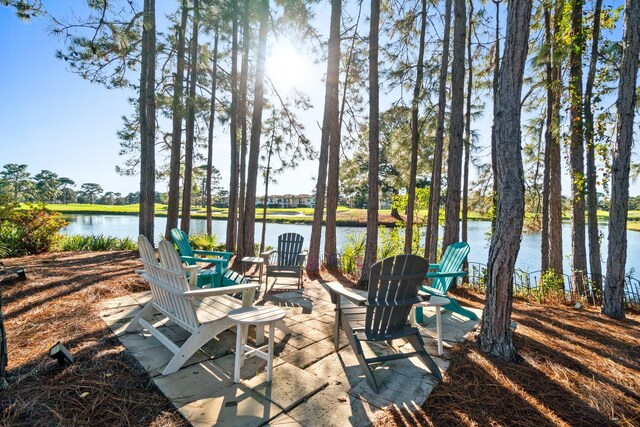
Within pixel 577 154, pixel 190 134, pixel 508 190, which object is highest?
pixel 190 134

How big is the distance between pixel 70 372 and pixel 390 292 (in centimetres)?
216

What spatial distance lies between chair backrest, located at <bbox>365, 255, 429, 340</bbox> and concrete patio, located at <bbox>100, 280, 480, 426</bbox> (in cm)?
34

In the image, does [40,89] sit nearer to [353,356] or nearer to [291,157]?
[291,157]

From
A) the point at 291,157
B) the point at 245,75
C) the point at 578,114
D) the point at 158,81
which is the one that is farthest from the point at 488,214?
the point at 158,81

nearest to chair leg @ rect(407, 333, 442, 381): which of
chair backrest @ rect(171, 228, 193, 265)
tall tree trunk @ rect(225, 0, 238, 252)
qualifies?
chair backrest @ rect(171, 228, 193, 265)

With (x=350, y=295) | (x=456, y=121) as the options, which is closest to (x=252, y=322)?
(x=350, y=295)

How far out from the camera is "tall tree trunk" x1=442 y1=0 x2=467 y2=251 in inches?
195

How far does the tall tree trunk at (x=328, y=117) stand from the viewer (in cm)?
582

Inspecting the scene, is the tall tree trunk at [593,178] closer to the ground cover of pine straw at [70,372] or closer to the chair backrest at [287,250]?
the chair backrest at [287,250]

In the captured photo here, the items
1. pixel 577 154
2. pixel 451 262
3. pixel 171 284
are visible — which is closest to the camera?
pixel 171 284

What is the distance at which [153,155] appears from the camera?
294 inches

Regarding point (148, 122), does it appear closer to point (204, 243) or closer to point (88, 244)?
point (204, 243)

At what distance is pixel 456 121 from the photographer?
498 cm

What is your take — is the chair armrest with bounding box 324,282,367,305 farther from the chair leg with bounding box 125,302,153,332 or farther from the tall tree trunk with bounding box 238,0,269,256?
the tall tree trunk with bounding box 238,0,269,256
